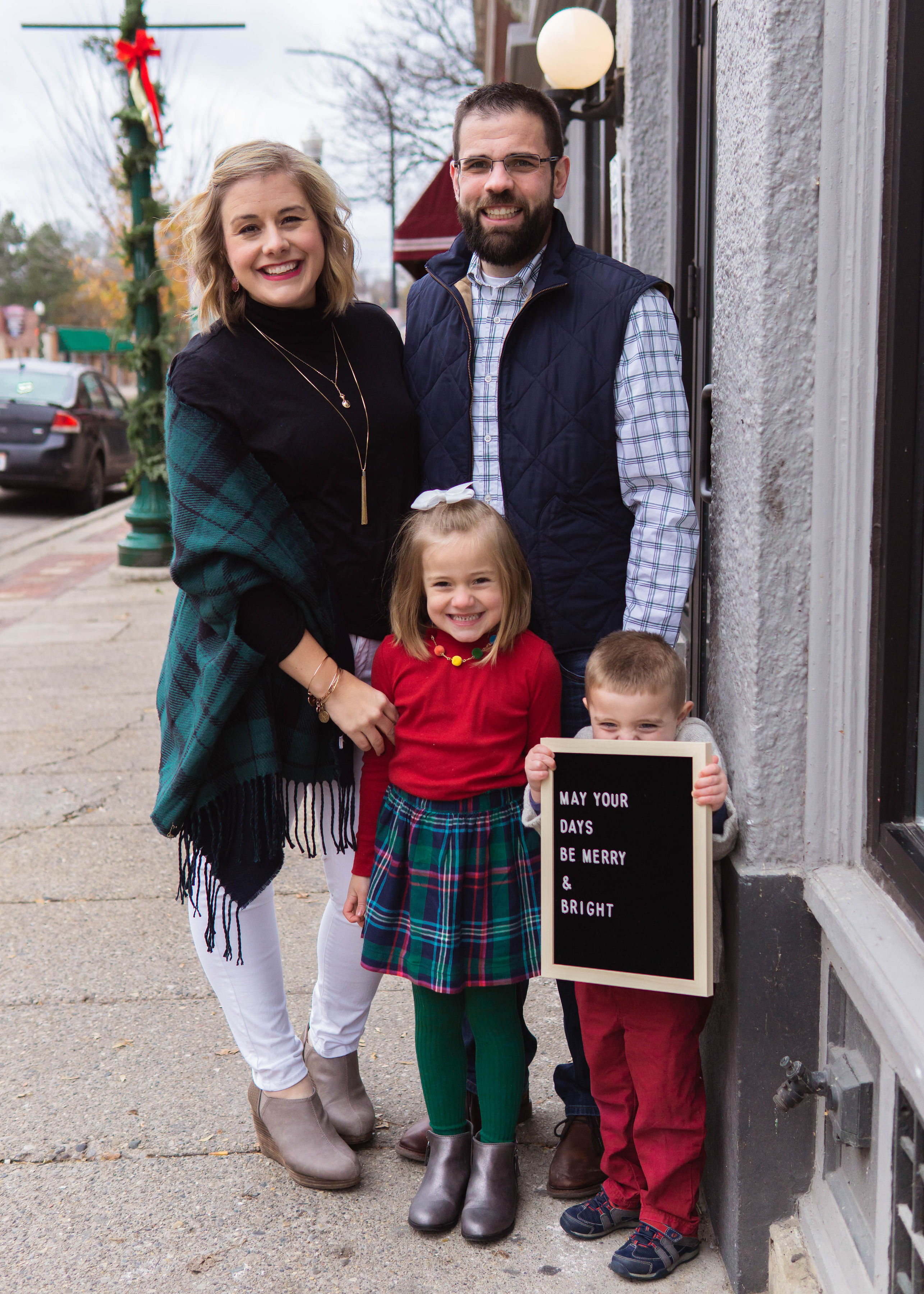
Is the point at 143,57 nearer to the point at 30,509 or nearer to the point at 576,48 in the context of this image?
the point at 576,48

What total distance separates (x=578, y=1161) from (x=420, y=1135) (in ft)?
1.22

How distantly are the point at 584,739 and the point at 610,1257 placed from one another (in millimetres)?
1011

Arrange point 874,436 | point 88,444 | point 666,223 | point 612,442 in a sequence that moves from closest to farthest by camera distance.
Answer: point 874,436 < point 612,442 < point 666,223 < point 88,444

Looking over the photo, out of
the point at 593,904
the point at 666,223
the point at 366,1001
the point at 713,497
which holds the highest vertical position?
the point at 666,223

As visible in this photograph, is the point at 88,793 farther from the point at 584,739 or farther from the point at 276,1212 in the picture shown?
the point at 584,739

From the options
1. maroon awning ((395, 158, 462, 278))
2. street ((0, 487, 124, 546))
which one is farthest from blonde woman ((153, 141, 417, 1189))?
street ((0, 487, 124, 546))

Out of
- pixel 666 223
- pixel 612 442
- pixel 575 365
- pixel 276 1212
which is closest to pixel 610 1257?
pixel 276 1212

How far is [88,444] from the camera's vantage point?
49.8 feet

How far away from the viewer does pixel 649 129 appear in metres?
4.20

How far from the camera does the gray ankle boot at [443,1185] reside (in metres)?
2.41

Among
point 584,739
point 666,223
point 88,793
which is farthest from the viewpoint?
point 88,793

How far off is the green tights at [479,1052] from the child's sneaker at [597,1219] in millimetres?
188

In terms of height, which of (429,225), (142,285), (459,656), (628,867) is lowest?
(628,867)

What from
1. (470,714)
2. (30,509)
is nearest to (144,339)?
(30,509)
